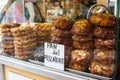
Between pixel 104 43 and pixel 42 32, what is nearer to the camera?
pixel 104 43

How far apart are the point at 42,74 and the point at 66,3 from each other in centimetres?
48

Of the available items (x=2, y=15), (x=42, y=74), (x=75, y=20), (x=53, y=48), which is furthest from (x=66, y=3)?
(x=2, y=15)

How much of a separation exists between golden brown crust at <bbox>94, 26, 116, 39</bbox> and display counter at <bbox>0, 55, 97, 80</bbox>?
0.72 feet

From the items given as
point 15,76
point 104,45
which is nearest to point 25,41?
point 15,76

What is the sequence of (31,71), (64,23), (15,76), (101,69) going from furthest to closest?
(15,76) < (31,71) < (64,23) < (101,69)

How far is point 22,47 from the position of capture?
146 centimetres

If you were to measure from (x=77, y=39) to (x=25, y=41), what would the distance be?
42 cm

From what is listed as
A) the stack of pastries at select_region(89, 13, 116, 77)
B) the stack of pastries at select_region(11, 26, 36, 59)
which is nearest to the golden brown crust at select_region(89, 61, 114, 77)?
the stack of pastries at select_region(89, 13, 116, 77)

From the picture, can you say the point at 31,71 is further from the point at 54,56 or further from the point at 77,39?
the point at 77,39

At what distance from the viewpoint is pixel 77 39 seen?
1174mm

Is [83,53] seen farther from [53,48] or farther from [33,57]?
[33,57]

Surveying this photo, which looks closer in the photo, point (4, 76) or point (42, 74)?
point (42, 74)

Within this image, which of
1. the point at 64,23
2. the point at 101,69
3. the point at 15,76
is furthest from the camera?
the point at 15,76

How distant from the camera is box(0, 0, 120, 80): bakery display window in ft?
3.54
